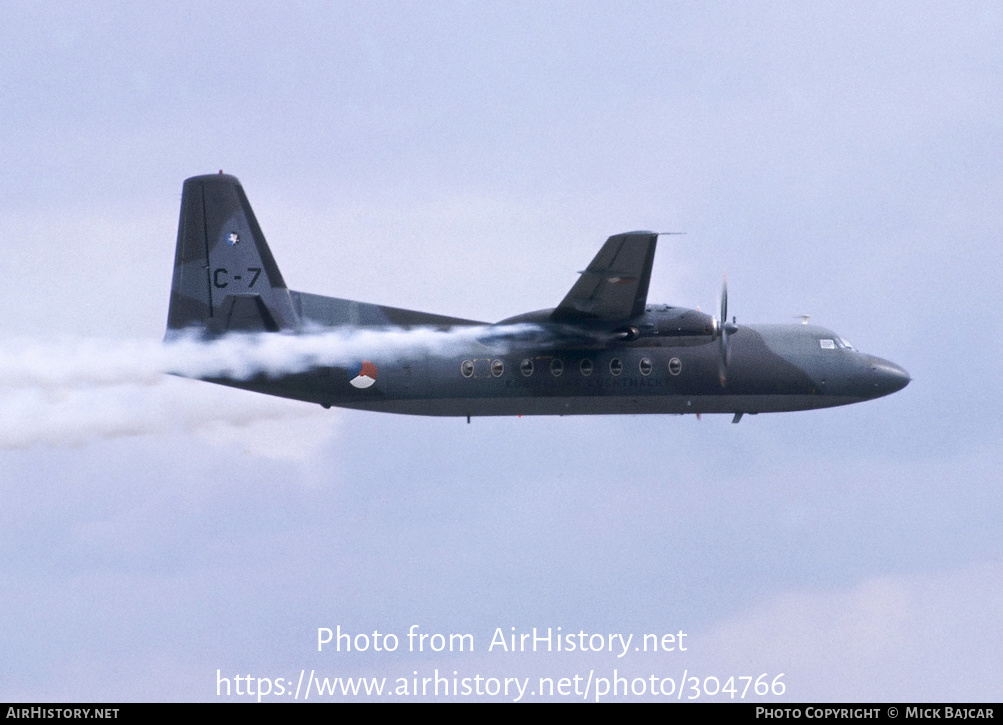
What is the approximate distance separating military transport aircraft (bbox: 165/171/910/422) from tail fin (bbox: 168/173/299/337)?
3cm

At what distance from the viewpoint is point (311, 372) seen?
3322cm

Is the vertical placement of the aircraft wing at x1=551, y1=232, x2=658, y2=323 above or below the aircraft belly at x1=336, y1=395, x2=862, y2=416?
above

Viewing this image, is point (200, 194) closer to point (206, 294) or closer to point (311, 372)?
point (206, 294)

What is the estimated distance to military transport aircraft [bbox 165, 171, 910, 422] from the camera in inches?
1316

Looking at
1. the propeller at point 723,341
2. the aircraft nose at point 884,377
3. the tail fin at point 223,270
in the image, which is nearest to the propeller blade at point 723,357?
the propeller at point 723,341

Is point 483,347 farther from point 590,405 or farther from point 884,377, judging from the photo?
point 884,377

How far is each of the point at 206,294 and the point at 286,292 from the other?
2.03 meters

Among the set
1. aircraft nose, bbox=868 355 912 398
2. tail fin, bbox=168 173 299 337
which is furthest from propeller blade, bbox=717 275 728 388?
tail fin, bbox=168 173 299 337

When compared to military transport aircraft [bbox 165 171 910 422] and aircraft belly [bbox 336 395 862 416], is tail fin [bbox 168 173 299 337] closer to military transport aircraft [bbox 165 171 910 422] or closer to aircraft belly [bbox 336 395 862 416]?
military transport aircraft [bbox 165 171 910 422]

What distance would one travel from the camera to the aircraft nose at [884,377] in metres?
35.8

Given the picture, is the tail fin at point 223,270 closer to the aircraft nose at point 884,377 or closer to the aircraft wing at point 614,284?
the aircraft wing at point 614,284

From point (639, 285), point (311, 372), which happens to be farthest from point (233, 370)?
point (639, 285)

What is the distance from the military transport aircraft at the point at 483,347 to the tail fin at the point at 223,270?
3cm

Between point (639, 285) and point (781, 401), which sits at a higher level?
point (639, 285)
